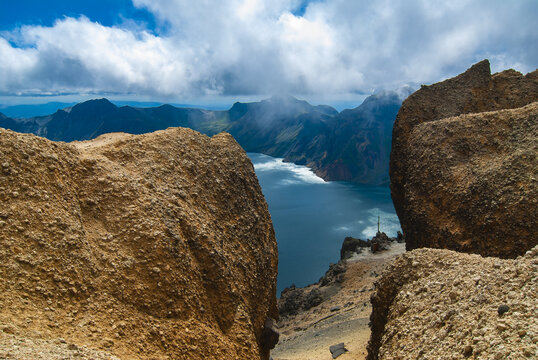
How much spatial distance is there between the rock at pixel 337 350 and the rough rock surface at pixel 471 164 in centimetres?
930

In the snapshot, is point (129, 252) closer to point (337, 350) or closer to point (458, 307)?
point (458, 307)

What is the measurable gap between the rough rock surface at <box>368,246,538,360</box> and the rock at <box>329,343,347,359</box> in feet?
21.0

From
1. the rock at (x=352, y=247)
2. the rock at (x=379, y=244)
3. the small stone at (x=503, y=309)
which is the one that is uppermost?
the small stone at (x=503, y=309)

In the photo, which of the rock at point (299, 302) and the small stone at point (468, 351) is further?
the rock at point (299, 302)

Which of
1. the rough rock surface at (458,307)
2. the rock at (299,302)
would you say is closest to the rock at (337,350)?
the rough rock surface at (458,307)

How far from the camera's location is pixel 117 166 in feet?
51.4

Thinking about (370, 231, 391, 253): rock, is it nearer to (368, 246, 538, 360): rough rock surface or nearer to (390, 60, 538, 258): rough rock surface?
(390, 60, 538, 258): rough rock surface

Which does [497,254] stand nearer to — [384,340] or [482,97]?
[384,340]

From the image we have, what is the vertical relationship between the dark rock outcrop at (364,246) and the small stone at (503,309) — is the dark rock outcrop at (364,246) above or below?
below

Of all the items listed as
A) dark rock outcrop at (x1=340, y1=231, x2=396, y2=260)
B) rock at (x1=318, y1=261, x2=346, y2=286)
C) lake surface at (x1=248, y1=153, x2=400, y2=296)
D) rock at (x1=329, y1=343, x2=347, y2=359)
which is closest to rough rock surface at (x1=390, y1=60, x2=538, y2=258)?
rock at (x1=329, y1=343, x2=347, y2=359)

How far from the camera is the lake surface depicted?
Answer: 277ft

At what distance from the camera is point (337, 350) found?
22297mm

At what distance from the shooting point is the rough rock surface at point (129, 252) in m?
10.0

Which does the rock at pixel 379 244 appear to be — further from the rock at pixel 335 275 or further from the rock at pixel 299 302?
the rock at pixel 299 302
